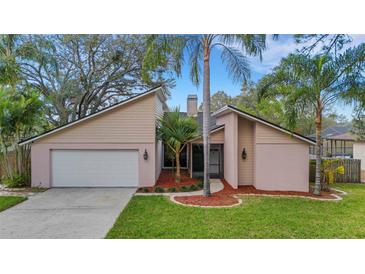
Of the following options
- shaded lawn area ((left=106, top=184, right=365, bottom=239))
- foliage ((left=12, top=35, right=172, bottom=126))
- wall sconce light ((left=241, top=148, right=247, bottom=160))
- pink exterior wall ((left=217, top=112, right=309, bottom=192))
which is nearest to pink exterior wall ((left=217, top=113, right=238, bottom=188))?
pink exterior wall ((left=217, top=112, right=309, bottom=192))

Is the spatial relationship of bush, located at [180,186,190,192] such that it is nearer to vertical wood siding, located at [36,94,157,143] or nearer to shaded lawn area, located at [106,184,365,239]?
shaded lawn area, located at [106,184,365,239]

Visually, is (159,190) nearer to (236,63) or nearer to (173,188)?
(173,188)

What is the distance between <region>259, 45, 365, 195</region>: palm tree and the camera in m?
6.29

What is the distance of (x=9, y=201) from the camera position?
249 inches

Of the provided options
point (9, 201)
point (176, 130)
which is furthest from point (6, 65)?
point (176, 130)

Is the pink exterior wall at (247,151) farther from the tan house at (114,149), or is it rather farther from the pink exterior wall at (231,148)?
the pink exterior wall at (231,148)

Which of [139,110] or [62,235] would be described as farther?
[139,110]

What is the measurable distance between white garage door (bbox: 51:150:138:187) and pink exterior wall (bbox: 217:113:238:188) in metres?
3.74

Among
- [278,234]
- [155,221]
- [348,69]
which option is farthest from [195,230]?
[348,69]

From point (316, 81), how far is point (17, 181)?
11380mm
